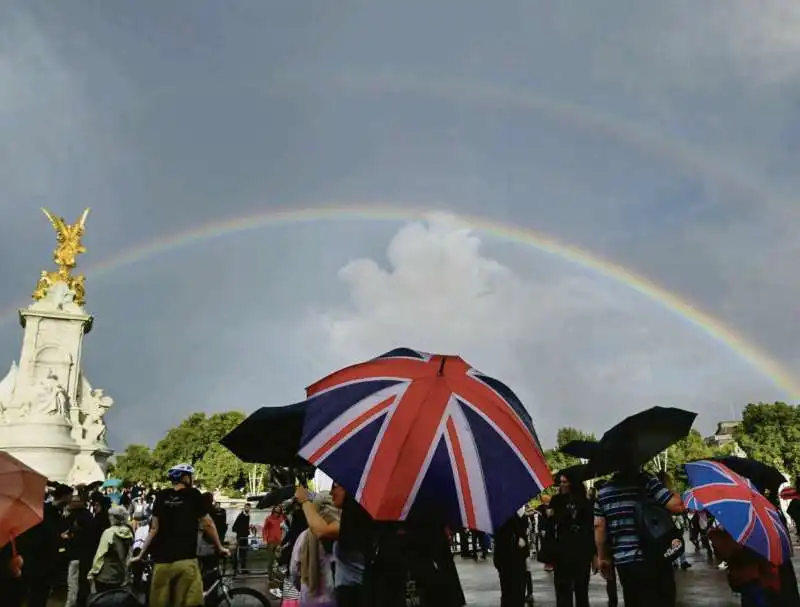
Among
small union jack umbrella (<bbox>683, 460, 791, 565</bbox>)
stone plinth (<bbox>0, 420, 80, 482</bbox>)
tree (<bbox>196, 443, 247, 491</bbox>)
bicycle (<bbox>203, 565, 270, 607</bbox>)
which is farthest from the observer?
tree (<bbox>196, 443, 247, 491</bbox>)

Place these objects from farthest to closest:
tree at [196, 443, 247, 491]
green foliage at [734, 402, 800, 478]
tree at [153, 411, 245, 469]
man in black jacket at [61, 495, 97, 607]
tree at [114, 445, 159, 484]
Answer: tree at [114, 445, 159, 484], tree at [153, 411, 245, 469], tree at [196, 443, 247, 491], green foliage at [734, 402, 800, 478], man in black jacket at [61, 495, 97, 607]

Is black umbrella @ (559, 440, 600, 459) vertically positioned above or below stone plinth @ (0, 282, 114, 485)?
below

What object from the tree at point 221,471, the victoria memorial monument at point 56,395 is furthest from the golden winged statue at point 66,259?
the tree at point 221,471

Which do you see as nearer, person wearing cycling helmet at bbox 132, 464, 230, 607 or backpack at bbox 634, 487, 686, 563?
backpack at bbox 634, 487, 686, 563

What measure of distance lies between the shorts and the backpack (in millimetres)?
4411

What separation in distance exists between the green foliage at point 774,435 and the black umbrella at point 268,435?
5994 cm

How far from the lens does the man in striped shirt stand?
5.12 meters

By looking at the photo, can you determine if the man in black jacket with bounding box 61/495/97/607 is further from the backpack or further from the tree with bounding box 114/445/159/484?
the tree with bounding box 114/445/159/484

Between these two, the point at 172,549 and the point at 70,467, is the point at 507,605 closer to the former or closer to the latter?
the point at 172,549

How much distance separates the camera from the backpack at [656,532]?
509cm

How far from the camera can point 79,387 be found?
169ft

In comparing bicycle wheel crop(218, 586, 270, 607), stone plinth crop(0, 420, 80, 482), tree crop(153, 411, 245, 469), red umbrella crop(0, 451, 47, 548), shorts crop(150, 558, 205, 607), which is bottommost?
bicycle wheel crop(218, 586, 270, 607)

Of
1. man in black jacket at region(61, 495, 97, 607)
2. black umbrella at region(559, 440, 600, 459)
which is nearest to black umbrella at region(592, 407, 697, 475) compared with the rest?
black umbrella at region(559, 440, 600, 459)

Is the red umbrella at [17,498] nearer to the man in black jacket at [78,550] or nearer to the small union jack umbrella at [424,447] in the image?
the small union jack umbrella at [424,447]
